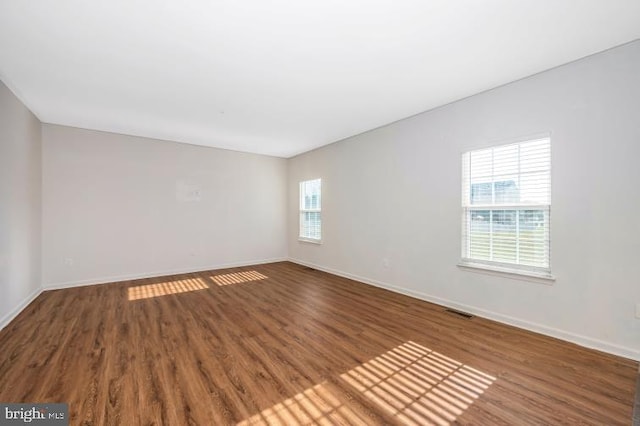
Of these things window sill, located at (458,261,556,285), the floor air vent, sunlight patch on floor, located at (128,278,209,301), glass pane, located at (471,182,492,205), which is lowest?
sunlight patch on floor, located at (128,278,209,301)

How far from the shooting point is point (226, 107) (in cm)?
372

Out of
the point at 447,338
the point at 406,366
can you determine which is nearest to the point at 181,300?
the point at 406,366

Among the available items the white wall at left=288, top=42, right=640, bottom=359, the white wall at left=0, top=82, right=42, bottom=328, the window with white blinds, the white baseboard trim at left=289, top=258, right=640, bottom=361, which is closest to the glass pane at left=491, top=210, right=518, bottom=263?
the window with white blinds

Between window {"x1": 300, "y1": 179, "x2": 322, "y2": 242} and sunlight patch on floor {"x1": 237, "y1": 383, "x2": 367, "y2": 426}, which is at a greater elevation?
window {"x1": 300, "y1": 179, "x2": 322, "y2": 242}

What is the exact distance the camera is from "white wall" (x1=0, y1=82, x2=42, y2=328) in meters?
2.99

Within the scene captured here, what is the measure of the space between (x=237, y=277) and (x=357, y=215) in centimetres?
256

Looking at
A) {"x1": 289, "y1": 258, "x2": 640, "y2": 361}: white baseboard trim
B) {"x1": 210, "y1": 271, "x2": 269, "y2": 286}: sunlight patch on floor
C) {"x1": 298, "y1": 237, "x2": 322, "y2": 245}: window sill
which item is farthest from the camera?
{"x1": 298, "y1": 237, "x2": 322, "y2": 245}: window sill

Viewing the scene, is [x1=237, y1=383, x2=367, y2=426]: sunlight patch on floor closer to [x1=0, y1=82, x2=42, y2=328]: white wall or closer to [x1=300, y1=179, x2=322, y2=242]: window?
[x1=0, y1=82, x2=42, y2=328]: white wall

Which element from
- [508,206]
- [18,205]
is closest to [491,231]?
[508,206]

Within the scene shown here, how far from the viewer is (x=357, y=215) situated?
4.99 metres

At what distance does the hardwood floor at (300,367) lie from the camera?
1725 millimetres

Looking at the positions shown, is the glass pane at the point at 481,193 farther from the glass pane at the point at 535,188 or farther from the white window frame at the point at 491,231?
the glass pane at the point at 535,188

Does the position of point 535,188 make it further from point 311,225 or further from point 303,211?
point 303,211

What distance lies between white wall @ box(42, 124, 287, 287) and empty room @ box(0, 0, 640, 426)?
5 centimetres
